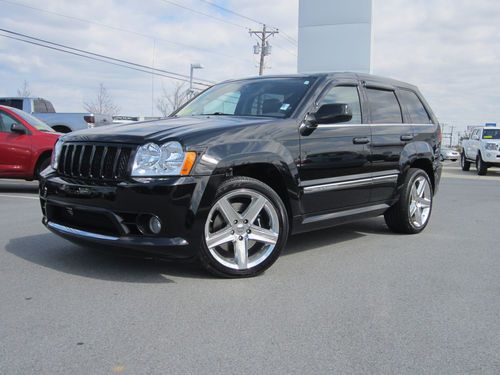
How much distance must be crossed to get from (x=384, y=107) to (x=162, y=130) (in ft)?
9.56

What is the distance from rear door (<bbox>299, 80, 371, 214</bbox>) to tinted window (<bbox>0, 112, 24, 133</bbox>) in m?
7.07

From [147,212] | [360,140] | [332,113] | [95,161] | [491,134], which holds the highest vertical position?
[491,134]

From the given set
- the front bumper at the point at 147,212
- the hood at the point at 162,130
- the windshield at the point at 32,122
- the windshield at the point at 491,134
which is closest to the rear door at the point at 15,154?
the windshield at the point at 32,122

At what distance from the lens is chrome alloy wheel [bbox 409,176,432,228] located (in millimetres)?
6593

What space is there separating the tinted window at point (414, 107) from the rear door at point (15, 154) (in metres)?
6.83

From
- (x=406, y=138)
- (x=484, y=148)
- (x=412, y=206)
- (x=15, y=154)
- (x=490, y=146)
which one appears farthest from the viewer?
(x=484, y=148)

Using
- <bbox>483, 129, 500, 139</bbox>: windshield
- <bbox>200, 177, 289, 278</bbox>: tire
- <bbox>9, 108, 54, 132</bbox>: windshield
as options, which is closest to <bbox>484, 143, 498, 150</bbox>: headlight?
<bbox>483, 129, 500, 139</bbox>: windshield

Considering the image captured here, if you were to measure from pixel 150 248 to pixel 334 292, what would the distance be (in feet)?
4.68

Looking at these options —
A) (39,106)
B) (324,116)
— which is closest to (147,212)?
(324,116)

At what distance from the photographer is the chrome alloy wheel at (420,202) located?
659cm

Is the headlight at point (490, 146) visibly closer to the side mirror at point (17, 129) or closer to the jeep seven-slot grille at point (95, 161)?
the side mirror at point (17, 129)

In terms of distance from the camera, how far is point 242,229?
4.45m

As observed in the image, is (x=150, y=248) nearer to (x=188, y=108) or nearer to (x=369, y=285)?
(x=369, y=285)

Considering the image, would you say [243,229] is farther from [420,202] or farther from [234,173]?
[420,202]
